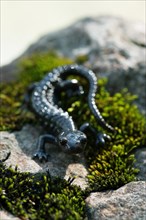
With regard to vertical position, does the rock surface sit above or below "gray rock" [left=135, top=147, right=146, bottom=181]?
above

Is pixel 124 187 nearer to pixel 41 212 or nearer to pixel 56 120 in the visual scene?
pixel 41 212

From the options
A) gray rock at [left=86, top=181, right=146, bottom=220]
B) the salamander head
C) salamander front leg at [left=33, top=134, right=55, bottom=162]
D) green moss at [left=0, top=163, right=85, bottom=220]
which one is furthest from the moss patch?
salamander front leg at [left=33, top=134, right=55, bottom=162]

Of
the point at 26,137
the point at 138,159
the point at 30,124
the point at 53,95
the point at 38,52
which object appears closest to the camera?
the point at 138,159

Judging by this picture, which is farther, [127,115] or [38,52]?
[38,52]

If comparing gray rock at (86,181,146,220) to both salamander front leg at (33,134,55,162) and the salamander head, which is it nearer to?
the salamander head

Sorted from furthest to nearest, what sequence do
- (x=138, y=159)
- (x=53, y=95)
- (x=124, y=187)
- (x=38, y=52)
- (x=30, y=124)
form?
(x=38, y=52) < (x=53, y=95) < (x=30, y=124) < (x=138, y=159) < (x=124, y=187)

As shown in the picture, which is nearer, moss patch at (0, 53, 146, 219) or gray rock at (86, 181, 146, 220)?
gray rock at (86, 181, 146, 220)

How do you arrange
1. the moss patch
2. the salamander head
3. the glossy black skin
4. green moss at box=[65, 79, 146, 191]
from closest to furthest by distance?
1. the moss patch
2. green moss at box=[65, 79, 146, 191]
3. the salamander head
4. the glossy black skin

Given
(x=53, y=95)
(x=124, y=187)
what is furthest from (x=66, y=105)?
(x=124, y=187)
